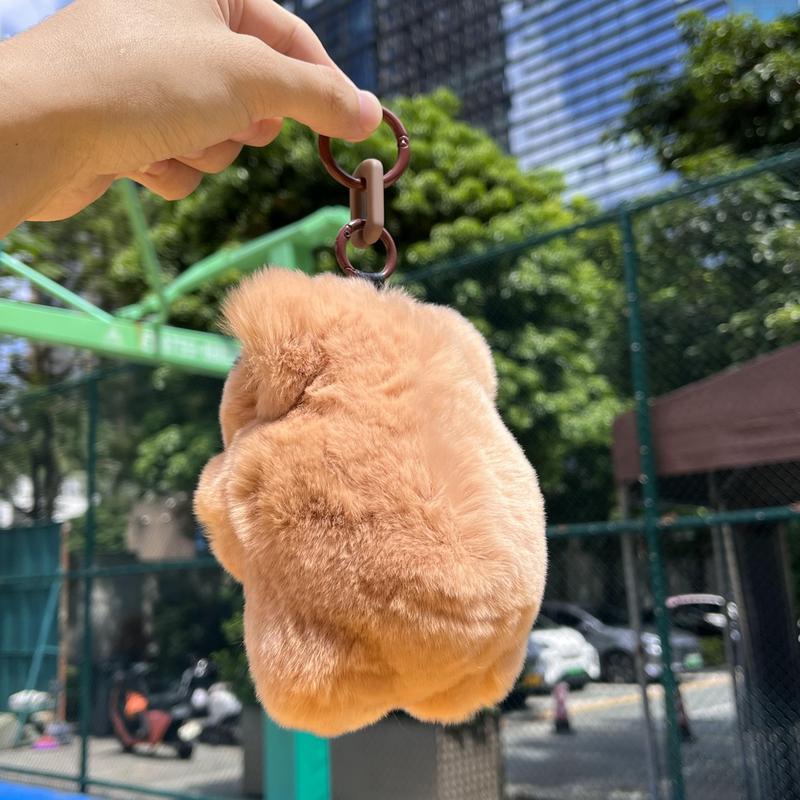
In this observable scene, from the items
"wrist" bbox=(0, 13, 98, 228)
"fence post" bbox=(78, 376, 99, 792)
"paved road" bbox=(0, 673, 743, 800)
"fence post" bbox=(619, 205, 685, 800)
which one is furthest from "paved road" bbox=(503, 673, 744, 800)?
"wrist" bbox=(0, 13, 98, 228)

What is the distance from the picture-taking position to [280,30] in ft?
4.54

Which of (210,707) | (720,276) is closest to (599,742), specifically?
(210,707)

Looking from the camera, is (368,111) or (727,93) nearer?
(368,111)

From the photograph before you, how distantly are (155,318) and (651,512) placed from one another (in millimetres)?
2603

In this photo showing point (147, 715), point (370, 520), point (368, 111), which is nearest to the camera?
point (370, 520)

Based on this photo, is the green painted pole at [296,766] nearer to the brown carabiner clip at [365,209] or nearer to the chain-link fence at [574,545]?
the chain-link fence at [574,545]

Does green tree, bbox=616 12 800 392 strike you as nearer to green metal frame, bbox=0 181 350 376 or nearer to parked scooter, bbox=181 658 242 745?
green metal frame, bbox=0 181 350 376

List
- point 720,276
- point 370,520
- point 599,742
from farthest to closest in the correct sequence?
point 599,742 < point 720,276 < point 370,520

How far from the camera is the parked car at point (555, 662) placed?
19.7 feet

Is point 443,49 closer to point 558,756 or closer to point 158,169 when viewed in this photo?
point 558,756

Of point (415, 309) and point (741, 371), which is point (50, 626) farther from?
point (415, 309)

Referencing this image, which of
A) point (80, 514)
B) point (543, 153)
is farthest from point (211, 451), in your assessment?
point (543, 153)

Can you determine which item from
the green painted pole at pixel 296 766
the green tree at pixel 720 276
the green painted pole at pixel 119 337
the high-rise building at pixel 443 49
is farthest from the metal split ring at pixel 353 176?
the high-rise building at pixel 443 49

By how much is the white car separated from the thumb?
516 cm
